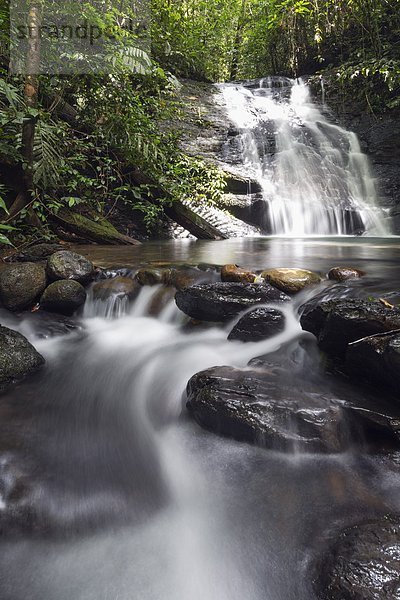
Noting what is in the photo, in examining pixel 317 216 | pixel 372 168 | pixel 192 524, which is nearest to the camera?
pixel 192 524

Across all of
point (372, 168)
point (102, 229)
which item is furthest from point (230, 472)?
point (372, 168)

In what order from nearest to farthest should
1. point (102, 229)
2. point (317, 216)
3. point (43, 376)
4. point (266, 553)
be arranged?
point (266, 553) < point (43, 376) < point (102, 229) < point (317, 216)

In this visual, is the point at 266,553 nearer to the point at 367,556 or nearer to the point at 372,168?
the point at 367,556

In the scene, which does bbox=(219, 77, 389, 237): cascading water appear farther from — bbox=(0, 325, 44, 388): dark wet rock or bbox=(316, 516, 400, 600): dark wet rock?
bbox=(316, 516, 400, 600): dark wet rock

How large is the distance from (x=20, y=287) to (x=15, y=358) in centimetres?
115

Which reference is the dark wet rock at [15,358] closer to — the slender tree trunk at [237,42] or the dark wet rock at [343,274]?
the dark wet rock at [343,274]

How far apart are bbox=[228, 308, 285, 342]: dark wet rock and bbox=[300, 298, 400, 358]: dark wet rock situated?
1.37 feet

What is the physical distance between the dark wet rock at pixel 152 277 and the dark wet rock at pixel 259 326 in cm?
131

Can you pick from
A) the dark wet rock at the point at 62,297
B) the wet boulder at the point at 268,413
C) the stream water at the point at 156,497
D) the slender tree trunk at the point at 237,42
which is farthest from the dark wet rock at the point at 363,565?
the slender tree trunk at the point at 237,42

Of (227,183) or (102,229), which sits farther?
(227,183)

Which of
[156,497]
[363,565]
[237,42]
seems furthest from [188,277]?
[237,42]

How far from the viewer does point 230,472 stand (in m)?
1.94

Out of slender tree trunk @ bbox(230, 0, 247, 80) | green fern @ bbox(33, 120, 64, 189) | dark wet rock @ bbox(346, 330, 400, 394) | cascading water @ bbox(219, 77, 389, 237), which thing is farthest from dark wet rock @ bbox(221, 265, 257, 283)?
slender tree trunk @ bbox(230, 0, 247, 80)

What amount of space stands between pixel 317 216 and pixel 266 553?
8.64 m
